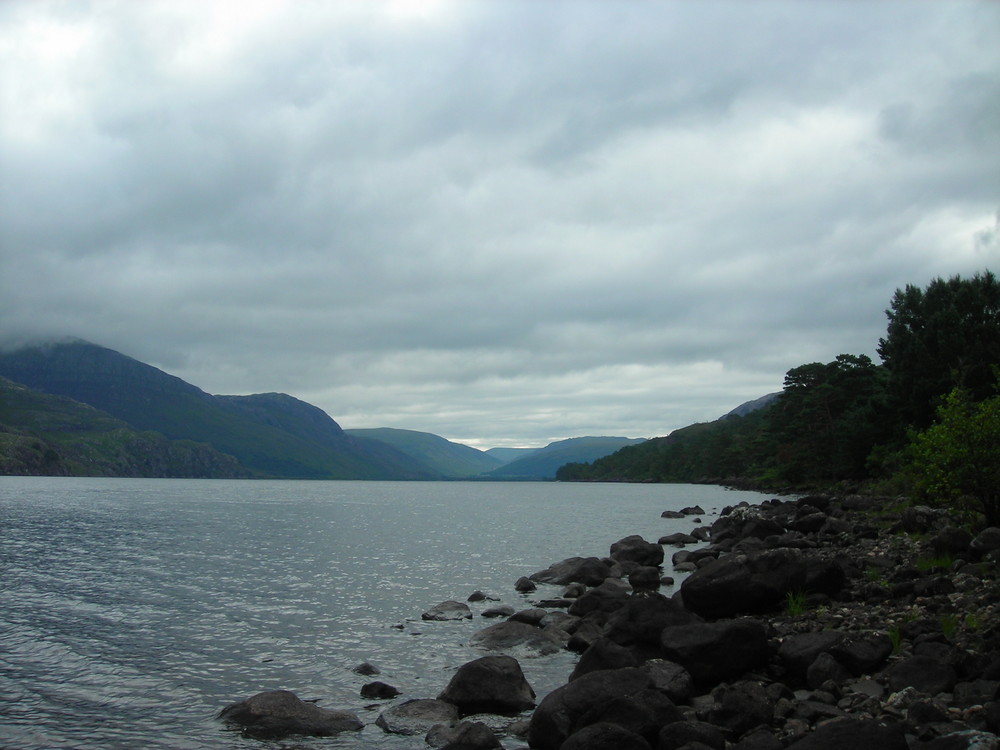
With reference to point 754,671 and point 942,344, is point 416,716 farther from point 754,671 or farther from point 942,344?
point 942,344

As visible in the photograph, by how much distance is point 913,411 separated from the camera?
7369 cm

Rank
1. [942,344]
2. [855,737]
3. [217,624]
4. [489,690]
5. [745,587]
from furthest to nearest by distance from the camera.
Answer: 1. [942,344]
2. [217,624]
3. [745,587]
4. [489,690]
5. [855,737]

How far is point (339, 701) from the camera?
1973cm

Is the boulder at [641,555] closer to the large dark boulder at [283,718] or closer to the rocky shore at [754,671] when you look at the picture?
the rocky shore at [754,671]

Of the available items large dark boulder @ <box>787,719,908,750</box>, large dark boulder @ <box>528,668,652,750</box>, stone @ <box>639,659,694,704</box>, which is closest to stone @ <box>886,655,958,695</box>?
large dark boulder @ <box>787,719,908,750</box>

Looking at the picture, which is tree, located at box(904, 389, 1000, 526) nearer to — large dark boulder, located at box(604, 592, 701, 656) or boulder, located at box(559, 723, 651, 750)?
large dark boulder, located at box(604, 592, 701, 656)

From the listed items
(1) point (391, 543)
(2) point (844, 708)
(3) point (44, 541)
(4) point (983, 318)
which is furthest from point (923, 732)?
(4) point (983, 318)

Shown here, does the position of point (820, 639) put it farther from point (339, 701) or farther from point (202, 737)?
point (202, 737)

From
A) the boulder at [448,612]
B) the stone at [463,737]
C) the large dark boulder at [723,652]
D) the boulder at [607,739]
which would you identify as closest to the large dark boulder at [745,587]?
the large dark boulder at [723,652]

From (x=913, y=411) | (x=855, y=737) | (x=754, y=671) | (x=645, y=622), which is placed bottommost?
(x=754, y=671)

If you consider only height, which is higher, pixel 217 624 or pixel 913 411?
pixel 913 411

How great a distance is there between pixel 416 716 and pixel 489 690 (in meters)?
2.06

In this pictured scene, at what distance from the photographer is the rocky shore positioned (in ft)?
45.0

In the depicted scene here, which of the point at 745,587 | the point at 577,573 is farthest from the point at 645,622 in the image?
the point at 577,573
